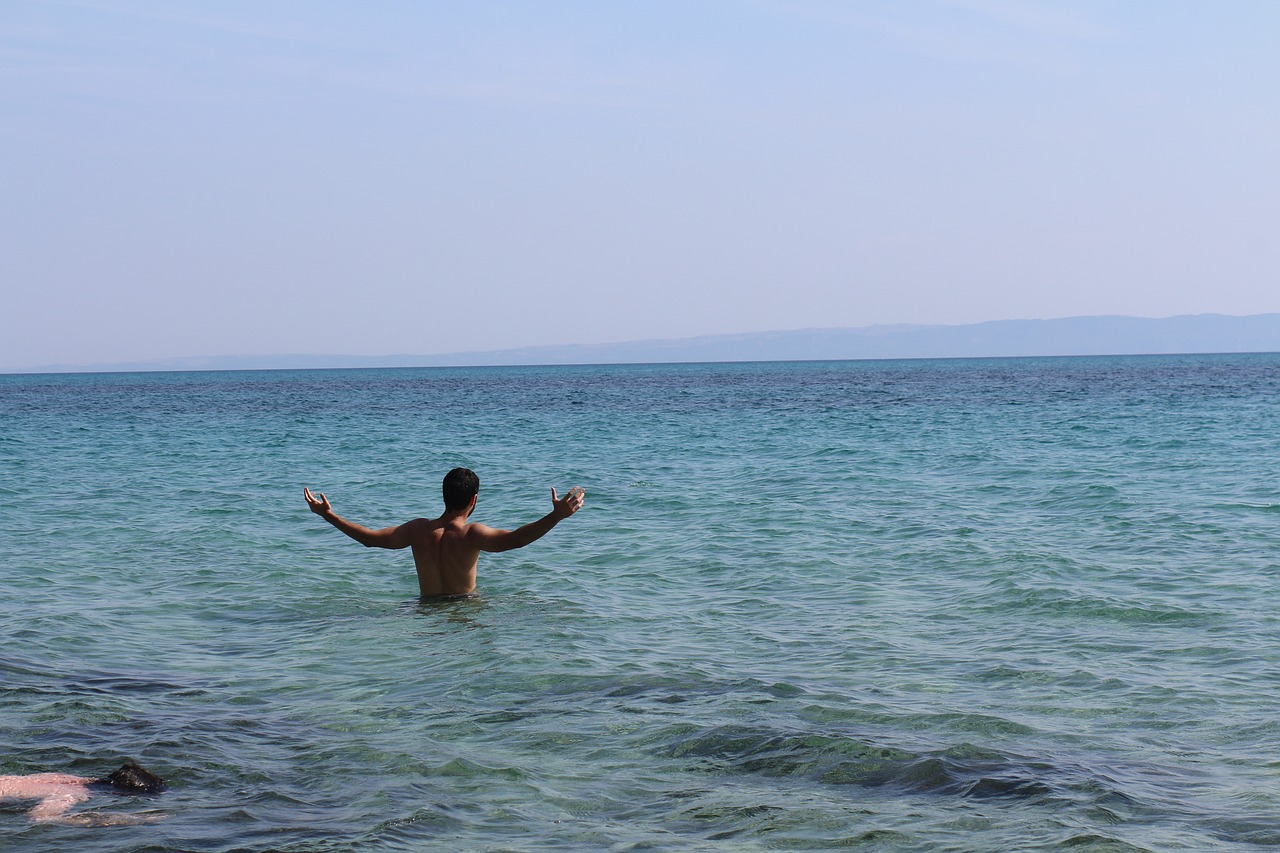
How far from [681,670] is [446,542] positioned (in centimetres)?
293

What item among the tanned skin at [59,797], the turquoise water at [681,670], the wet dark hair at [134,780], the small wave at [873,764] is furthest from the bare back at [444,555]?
the tanned skin at [59,797]

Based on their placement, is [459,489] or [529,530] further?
[459,489]

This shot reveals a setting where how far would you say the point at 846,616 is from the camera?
983 cm

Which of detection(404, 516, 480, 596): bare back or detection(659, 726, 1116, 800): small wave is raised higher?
detection(404, 516, 480, 596): bare back

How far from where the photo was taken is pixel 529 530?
9.15 metres

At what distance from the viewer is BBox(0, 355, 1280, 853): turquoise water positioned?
A: 212 inches

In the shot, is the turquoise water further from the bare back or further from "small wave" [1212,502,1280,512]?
the bare back

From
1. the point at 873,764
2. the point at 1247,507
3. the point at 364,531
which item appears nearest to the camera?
→ the point at 873,764

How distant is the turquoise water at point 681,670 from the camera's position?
5.38 metres

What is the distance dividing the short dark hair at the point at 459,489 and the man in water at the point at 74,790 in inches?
165

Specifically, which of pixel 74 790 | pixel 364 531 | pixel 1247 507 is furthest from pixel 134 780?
pixel 1247 507

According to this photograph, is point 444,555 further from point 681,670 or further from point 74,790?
point 74,790

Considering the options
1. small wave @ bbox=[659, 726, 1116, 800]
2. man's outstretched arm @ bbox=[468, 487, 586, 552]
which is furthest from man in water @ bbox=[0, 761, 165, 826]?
man's outstretched arm @ bbox=[468, 487, 586, 552]

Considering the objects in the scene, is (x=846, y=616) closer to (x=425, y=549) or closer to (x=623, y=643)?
(x=623, y=643)
